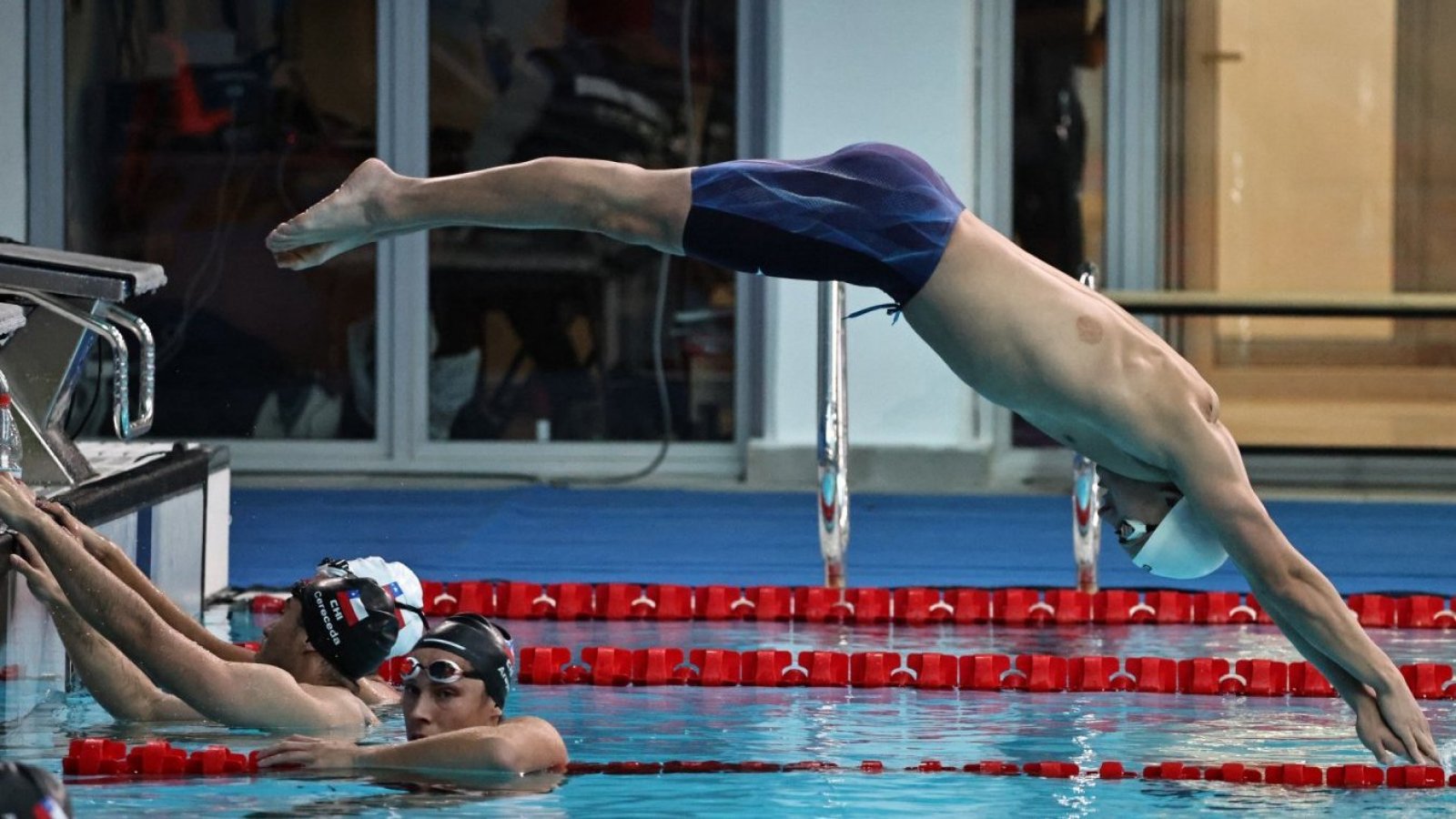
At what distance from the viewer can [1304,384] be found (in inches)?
447

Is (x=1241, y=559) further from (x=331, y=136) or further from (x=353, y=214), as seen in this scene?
(x=331, y=136)

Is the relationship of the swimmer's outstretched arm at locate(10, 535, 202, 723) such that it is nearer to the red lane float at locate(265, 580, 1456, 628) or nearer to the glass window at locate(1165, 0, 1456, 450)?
the red lane float at locate(265, 580, 1456, 628)

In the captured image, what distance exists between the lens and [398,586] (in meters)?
5.55

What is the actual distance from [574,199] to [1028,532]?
5.25 metres

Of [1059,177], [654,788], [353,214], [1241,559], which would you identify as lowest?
[654,788]

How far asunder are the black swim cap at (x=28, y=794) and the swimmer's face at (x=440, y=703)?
1799 millimetres

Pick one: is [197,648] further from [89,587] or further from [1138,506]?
[1138,506]

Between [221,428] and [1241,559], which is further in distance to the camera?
[221,428]

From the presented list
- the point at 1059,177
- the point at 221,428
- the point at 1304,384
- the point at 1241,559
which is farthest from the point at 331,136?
the point at 1241,559

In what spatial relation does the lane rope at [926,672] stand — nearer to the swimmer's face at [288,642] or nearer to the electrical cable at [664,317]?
the swimmer's face at [288,642]

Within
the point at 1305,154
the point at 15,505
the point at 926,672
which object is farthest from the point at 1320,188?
the point at 15,505

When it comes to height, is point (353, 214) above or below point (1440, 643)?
above

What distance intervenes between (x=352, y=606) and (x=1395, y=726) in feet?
8.19

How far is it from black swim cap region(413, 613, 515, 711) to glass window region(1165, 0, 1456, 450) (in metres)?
6.94
